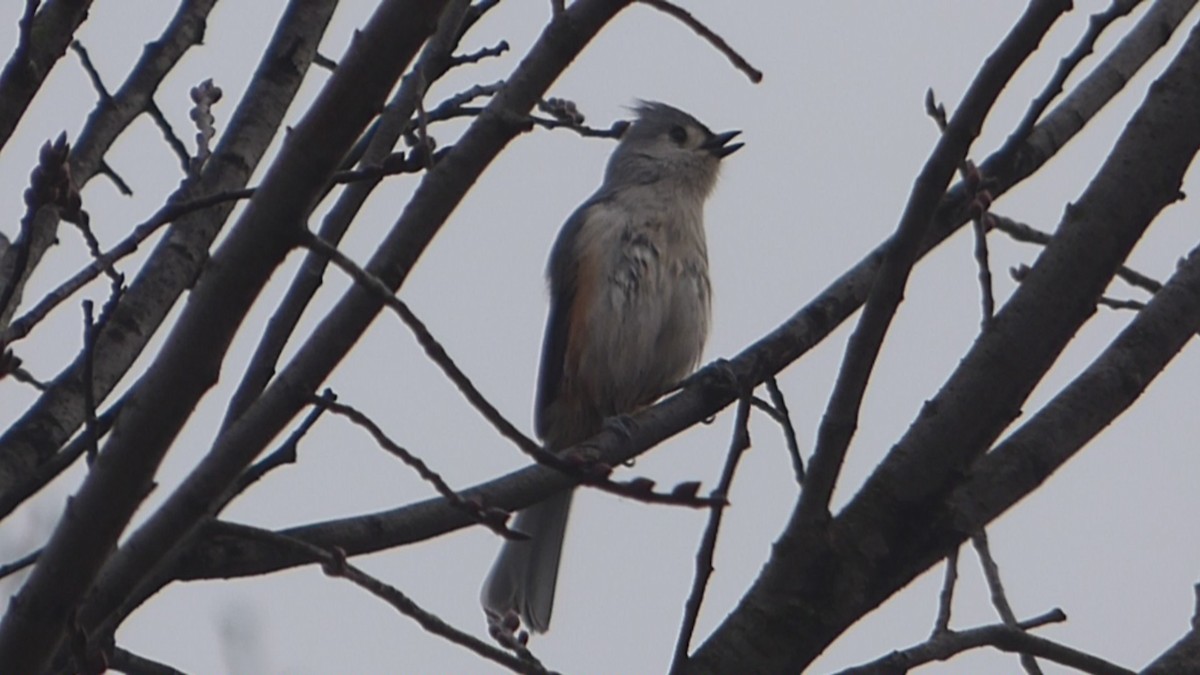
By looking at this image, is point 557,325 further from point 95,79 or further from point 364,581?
point 364,581

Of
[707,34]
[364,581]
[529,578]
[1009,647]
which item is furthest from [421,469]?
[529,578]

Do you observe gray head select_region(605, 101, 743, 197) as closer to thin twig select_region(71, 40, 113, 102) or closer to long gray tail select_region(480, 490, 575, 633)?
long gray tail select_region(480, 490, 575, 633)

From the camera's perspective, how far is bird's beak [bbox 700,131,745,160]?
7.95m

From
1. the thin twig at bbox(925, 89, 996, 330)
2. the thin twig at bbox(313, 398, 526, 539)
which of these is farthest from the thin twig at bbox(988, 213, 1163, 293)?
the thin twig at bbox(313, 398, 526, 539)

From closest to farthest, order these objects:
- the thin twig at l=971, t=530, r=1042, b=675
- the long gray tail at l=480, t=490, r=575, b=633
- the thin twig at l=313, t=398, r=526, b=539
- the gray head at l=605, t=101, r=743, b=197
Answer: the thin twig at l=313, t=398, r=526, b=539, the thin twig at l=971, t=530, r=1042, b=675, the long gray tail at l=480, t=490, r=575, b=633, the gray head at l=605, t=101, r=743, b=197

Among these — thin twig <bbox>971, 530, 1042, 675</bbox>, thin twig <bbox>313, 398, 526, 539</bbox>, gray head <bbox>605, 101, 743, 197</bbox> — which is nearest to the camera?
thin twig <bbox>313, 398, 526, 539</bbox>

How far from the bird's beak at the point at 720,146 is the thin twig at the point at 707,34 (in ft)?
17.8

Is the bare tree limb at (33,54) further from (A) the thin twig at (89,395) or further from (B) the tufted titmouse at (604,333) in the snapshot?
(B) the tufted titmouse at (604,333)

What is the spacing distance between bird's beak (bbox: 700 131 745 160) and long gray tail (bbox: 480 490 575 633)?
210 cm

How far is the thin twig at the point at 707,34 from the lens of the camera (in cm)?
242

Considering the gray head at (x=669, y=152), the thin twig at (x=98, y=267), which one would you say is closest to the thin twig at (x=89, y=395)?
the thin twig at (x=98, y=267)

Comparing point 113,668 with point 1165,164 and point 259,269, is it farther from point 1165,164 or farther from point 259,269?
point 1165,164

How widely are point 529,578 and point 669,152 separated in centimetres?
230

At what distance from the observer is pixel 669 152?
793 centimetres
